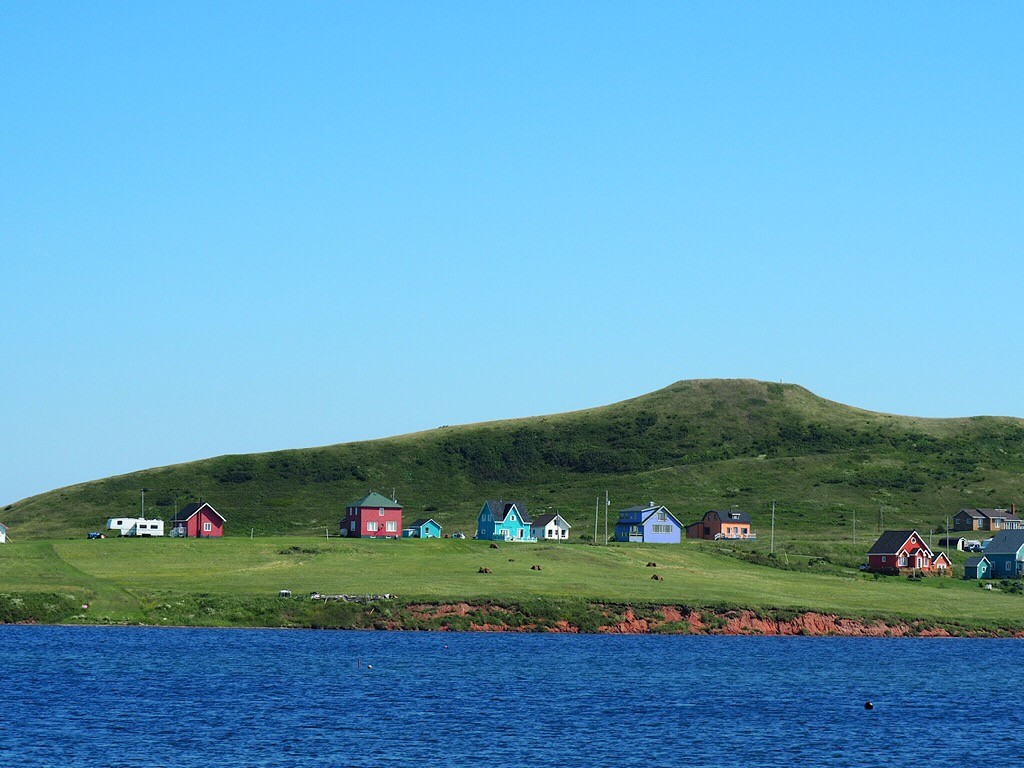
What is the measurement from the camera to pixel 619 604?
109750 mm

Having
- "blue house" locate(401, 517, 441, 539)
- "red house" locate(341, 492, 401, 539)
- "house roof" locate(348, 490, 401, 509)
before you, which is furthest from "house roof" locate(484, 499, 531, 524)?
"house roof" locate(348, 490, 401, 509)

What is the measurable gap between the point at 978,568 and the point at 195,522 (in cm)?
9352

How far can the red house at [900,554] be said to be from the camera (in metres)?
157

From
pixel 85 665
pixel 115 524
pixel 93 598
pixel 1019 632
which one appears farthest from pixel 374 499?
Result: pixel 85 665

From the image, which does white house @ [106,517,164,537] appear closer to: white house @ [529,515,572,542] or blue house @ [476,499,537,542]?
blue house @ [476,499,537,542]

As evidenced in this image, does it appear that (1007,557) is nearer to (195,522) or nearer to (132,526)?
(195,522)

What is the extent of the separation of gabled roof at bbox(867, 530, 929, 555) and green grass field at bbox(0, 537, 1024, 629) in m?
6.56

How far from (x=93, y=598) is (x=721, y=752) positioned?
63454mm

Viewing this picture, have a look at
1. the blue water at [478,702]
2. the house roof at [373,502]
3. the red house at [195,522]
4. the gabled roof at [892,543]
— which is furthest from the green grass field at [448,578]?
the red house at [195,522]

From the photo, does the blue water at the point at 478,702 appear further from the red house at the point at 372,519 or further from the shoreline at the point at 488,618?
the red house at the point at 372,519

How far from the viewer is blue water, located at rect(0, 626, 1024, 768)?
53062 mm

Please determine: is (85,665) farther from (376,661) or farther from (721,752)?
(721,752)

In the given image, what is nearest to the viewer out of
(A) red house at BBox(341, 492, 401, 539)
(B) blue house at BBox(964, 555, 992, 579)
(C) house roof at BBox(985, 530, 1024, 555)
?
(B) blue house at BBox(964, 555, 992, 579)

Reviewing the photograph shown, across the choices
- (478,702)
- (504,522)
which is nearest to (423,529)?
(504,522)
